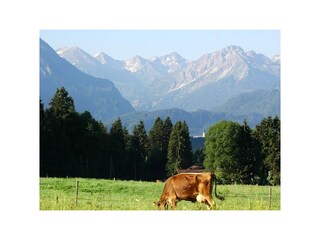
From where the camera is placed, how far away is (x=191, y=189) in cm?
1455

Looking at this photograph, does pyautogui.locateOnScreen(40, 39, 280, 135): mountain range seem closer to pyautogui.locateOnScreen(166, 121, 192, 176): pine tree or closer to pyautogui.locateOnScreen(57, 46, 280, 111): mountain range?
pyautogui.locateOnScreen(57, 46, 280, 111): mountain range

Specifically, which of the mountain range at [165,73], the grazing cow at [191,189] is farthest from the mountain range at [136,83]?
the grazing cow at [191,189]

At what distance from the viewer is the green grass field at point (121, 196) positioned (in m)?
14.8

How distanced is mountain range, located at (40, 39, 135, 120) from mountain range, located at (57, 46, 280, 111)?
0.30 m

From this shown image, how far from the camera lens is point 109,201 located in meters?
15.8

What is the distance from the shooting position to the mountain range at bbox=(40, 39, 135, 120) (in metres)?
17.7

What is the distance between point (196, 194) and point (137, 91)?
14100 mm

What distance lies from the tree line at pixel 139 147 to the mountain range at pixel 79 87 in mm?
281

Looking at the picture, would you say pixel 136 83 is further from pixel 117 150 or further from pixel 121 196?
pixel 121 196

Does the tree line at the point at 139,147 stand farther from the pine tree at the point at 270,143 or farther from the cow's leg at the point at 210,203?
the cow's leg at the point at 210,203

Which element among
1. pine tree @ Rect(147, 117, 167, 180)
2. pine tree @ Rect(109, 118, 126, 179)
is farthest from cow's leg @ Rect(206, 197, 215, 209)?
pine tree @ Rect(109, 118, 126, 179)

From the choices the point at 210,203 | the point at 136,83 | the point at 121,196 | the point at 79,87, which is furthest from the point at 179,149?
the point at 136,83
